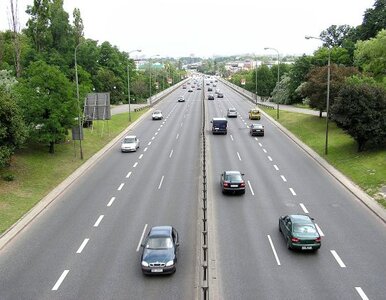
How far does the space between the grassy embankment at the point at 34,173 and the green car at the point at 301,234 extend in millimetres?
15375

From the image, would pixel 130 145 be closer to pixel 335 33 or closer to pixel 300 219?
pixel 300 219

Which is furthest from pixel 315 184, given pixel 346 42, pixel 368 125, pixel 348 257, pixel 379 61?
pixel 346 42

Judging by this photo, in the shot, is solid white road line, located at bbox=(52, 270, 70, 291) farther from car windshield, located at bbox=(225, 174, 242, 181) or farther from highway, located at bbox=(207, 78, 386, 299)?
car windshield, located at bbox=(225, 174, 242, 181)

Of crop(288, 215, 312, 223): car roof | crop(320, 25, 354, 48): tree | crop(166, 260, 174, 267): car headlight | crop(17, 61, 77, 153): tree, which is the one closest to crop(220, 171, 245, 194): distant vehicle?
crop(288, 215, 312, 223): car roof

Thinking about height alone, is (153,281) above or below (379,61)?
below

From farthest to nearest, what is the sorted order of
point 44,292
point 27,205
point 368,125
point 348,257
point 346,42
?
1. point 346,42
2. point 368,125
3. point 27,205
4. point 348,257
5. point 44,292

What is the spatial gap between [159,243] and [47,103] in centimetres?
2454

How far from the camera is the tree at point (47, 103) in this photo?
40.1 meters

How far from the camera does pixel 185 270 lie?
19.6 meters

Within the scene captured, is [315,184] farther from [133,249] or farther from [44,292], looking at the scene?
[44,292]

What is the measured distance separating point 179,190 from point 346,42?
80.6 m

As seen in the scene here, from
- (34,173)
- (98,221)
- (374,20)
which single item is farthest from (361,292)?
(374,20)

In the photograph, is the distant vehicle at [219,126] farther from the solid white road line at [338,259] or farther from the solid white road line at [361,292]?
the solid white road line at [361,292]

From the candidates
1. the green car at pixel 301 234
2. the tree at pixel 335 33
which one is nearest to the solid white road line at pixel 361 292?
the green car at pixel 301 234
